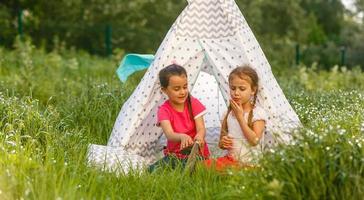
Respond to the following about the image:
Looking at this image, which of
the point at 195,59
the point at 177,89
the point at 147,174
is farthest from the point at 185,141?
the point at 195,59

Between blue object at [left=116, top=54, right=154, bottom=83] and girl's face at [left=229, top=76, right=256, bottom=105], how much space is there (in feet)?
7.05

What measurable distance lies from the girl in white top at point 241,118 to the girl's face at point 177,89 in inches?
15.6

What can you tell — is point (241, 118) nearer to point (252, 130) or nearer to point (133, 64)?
point (252, 130)

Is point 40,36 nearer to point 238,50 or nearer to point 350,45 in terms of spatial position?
point 350,45

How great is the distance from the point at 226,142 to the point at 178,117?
0.58 m

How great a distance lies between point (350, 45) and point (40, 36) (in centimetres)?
1167

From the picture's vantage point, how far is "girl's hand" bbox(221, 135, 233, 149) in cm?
645

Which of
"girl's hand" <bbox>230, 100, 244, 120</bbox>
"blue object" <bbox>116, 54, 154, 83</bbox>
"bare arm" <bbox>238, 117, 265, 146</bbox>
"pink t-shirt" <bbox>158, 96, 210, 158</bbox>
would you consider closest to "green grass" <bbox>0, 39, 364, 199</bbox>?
"blue object" <bbox>116, 54, 154, 83</bbox>

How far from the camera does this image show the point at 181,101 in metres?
6.77

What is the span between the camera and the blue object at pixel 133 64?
335 inches

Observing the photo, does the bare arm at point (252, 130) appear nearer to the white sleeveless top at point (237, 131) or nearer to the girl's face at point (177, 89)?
the white sleeveless top at point (237, 131)

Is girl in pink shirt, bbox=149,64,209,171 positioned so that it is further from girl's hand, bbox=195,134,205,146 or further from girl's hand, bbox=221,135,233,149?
girl's hand, bbox=221,135,233,149

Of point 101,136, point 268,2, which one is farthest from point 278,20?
point 101,136

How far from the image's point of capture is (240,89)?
6.48m
